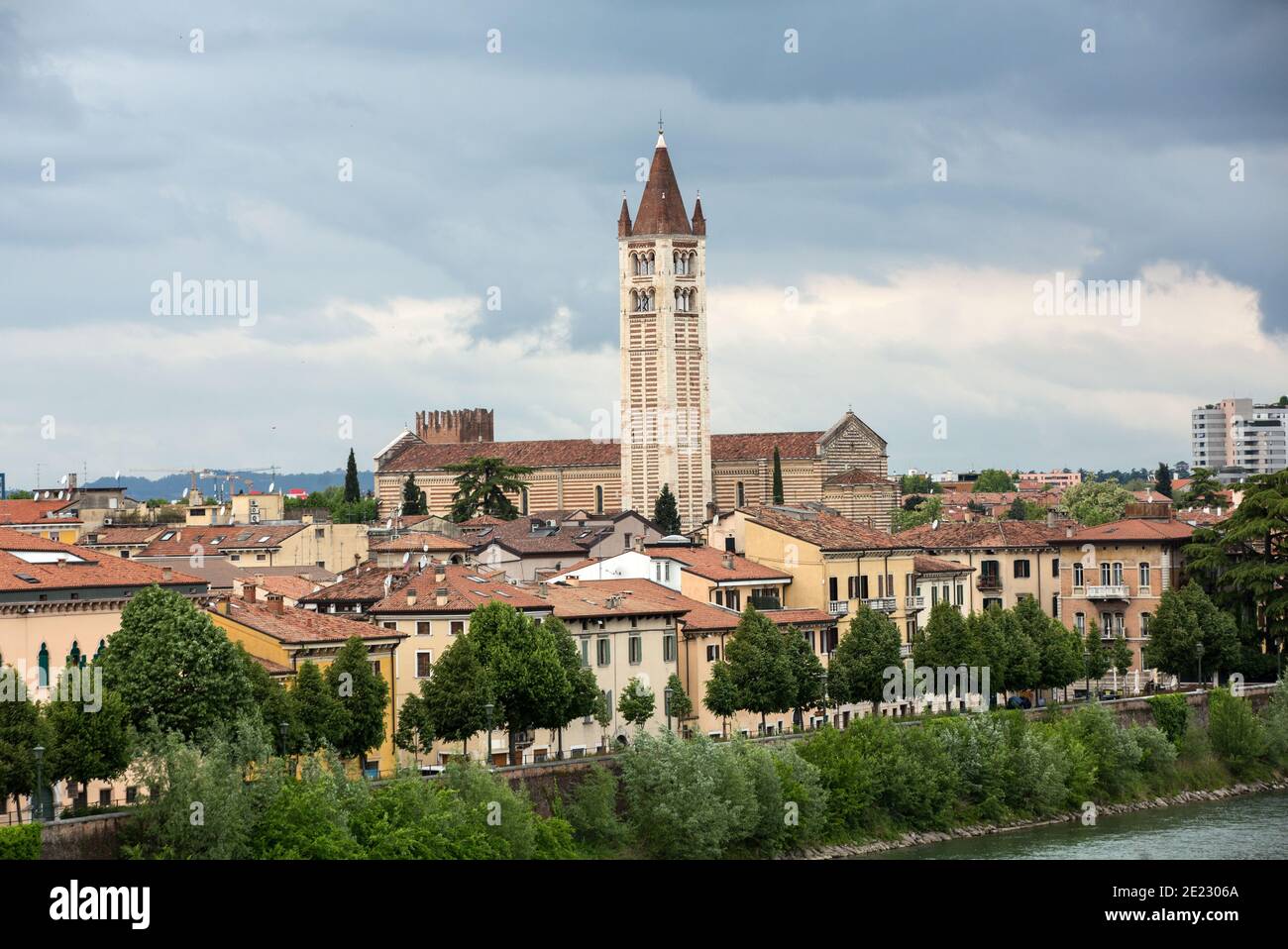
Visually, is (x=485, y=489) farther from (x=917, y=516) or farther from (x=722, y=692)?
(x=722, y=692)

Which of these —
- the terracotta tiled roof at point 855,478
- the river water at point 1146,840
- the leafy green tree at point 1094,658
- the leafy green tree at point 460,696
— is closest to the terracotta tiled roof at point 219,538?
the leafy green tree at point 1094,658

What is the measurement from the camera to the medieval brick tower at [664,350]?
134 metres

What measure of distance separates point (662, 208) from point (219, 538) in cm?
5186

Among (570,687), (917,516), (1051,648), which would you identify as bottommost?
(570,687)

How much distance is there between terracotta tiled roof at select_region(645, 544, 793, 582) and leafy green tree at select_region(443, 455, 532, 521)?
55.1 metres

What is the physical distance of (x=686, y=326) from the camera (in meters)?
136

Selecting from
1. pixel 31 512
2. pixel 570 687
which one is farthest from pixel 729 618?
pixel 31 512

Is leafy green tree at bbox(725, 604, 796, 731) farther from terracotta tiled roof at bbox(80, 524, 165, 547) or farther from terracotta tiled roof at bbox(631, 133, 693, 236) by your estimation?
terracotta tiled roof at bbox(631, 133, 693, 236)

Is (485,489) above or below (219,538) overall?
above

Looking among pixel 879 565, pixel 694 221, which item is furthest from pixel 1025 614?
pixel 694 221

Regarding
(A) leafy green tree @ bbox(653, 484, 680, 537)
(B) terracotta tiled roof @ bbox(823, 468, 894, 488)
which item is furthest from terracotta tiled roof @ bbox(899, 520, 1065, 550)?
(B) terracotta tiled roof @ bbox(823, 468, 894, 488)

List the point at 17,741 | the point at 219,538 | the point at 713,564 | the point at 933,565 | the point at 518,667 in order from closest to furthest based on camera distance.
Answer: the point at 17,741
the point at 518,667
the point at 713,564
the point at 933,565
the point at 219,538

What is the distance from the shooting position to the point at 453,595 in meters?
53.8
